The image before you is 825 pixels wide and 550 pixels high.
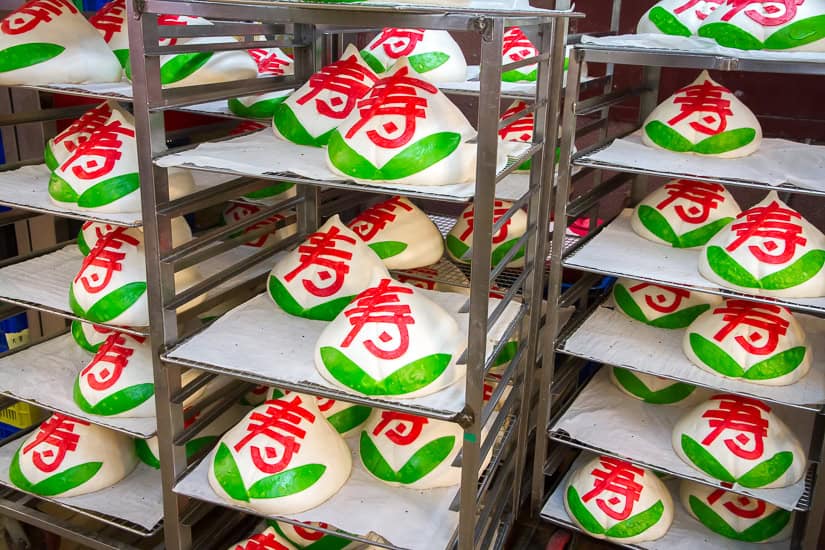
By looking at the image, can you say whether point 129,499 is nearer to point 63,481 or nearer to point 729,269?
point 63,481

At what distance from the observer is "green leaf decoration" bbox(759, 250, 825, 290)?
1.94 metres

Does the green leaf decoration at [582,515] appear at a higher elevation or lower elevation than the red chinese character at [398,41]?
lower

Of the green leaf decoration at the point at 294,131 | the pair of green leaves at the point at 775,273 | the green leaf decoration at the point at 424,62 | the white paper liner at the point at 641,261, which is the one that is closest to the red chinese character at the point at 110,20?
the green leaf decoration at the point at 294,131

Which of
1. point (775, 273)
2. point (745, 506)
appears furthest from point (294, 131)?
point (745, 506)

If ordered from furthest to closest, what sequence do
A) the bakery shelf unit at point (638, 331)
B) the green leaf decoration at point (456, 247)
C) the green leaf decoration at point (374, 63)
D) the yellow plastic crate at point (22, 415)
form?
the yellow plastic crate at point (22, 415) < the green leaf decoration at point (456, 247) < the green leaf decoration at point (374, 63) < the bakery shelf unit at point (638, 331)

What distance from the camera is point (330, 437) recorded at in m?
1.96

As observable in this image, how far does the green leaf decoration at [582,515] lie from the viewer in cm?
221

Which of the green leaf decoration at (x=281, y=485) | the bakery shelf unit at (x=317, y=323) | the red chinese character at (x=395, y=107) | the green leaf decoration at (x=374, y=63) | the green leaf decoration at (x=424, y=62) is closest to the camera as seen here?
the bakery shelf unit at (x=317, y=323)

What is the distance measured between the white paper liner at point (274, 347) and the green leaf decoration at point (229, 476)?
0.81 ft

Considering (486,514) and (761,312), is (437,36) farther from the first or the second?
(486,514)

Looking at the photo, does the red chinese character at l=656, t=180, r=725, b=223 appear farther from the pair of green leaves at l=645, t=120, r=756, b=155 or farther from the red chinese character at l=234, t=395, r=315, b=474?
the red chinese character at l=234, t=395, r=315, b=474

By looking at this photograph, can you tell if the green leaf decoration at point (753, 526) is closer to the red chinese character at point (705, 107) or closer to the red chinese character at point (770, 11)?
the red chinese character at point (705, 107)

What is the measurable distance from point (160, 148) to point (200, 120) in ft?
5.01

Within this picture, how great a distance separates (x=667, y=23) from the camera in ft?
7.30
